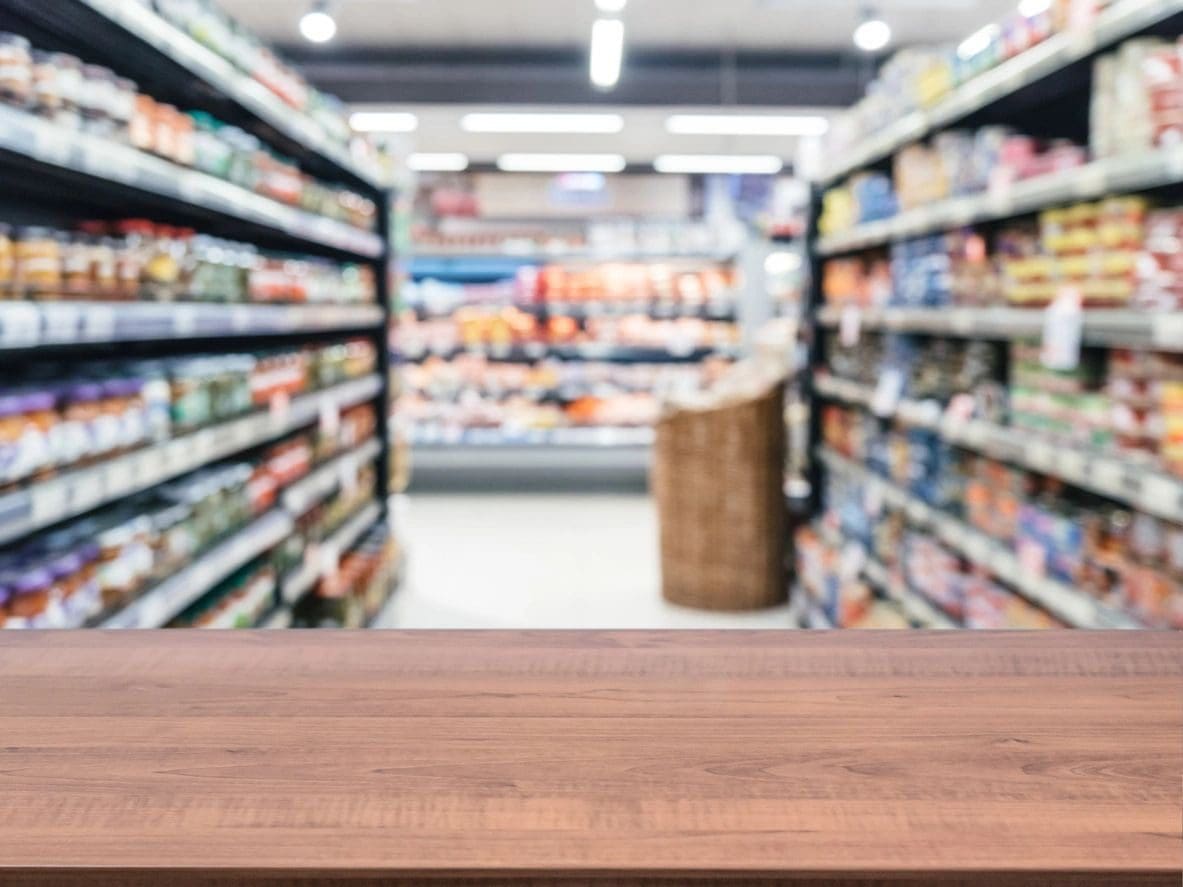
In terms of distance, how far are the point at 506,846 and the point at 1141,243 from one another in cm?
217

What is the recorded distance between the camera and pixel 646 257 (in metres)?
9.14

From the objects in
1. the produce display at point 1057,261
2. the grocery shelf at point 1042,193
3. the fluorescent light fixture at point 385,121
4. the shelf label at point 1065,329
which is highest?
the fluorescent light fixture at point 385,121

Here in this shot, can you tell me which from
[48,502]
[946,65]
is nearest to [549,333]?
[946,65]

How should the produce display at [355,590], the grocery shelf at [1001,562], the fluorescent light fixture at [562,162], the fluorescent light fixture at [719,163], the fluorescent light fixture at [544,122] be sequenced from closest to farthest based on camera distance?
the grocery shelf at [1001,562] < the produce display at [355,590] < the fluorescent light fixture at [544,122] < the fluorescent light fixture at [562,162] < the fluorescent light fixture at [719,163]

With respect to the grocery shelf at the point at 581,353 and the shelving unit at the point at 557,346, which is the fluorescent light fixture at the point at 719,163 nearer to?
the shelving unit at the point at 557,346

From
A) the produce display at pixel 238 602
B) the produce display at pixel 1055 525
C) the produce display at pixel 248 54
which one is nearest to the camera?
the produce display at pixel 1055 525

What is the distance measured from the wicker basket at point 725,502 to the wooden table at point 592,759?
3808 millimetres

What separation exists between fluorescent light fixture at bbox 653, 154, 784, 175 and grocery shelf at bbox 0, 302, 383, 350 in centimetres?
995

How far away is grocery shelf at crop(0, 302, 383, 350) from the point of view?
218 cm

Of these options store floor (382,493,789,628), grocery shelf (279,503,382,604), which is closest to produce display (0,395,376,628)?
grocery shelf (279,503,382,604)

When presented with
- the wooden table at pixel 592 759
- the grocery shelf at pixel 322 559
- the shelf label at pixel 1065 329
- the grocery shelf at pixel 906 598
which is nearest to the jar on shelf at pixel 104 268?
the wooden table at pixel 592 759

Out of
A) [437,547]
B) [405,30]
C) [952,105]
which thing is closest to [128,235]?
[952,105]

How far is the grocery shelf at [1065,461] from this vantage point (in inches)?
90.6

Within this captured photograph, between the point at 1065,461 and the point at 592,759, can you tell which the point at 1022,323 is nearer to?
the point at 1065,461
